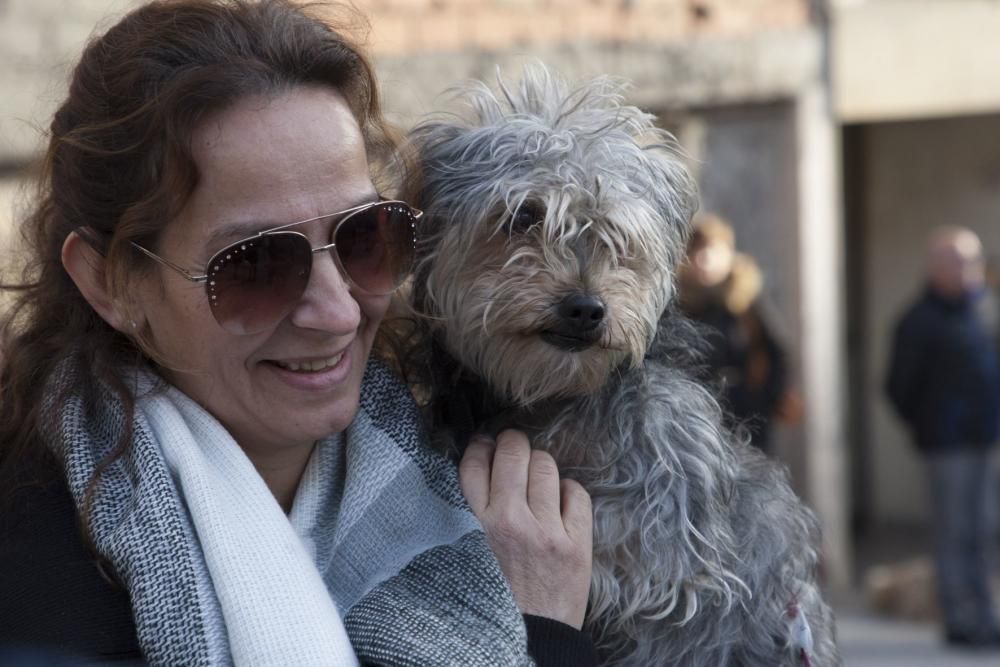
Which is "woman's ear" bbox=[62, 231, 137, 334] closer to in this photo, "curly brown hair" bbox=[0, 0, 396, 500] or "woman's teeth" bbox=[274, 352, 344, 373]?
"curly brown hair" bbox=[0, 0, 396, 500]

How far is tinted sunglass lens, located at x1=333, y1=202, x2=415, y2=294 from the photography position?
205 cm

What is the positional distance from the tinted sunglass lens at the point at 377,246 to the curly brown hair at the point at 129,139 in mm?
184

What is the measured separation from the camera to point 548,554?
212 cm

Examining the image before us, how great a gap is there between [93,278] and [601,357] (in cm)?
86

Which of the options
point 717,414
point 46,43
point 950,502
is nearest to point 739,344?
point 950,502

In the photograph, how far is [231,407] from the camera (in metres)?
2.06

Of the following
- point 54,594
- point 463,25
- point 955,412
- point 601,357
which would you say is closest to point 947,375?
point 955,412

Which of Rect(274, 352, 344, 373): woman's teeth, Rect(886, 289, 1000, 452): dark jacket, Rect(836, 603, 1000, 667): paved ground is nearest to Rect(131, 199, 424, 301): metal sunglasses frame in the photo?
Rect(274, 352, 344, 373): woman's teeth

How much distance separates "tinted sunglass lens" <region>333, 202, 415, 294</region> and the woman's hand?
1.21ft

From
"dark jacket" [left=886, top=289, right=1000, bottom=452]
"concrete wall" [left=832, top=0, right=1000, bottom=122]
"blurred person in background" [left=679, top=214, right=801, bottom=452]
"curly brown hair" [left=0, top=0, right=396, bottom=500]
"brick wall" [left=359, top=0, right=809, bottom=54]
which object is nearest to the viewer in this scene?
"curly brown hair" [left=0, top=0, right=396, bottom=500]

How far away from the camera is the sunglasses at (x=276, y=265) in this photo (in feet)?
6.41

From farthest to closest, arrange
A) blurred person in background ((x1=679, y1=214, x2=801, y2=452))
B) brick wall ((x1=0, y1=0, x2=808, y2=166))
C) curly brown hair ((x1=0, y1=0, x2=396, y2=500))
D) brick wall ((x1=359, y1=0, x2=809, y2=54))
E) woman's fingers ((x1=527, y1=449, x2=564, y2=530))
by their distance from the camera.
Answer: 1. brick wall ((x1=359, y1=0, x2=809, y2=54))
2. blurred person in background ((x1=679, y1=214, x2=801, y2=452))
3. brick wall ((x1=0, y1=0, x2=808, y2=166))
4. woman's fingers ((x1=527, y1=449, x2=564, y2=530))
5. curly brown hair ((x1=0, y1=0, x2=396, y2=500))

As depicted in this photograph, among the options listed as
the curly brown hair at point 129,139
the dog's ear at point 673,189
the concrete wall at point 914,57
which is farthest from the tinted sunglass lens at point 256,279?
the concrete wall at point 914,57

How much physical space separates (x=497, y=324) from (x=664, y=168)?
443 mm
